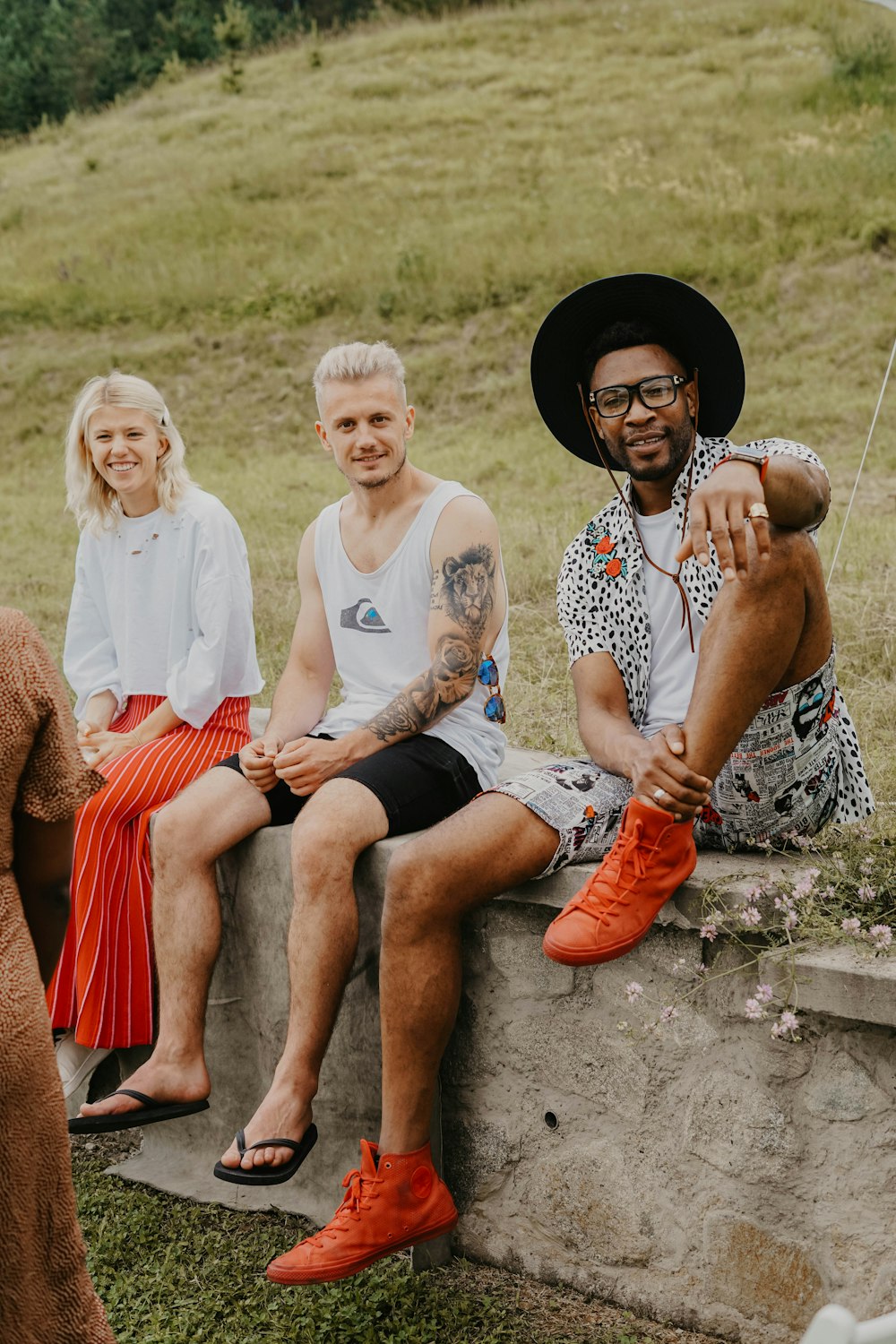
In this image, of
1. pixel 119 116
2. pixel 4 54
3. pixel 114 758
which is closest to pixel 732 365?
pixel 114 758

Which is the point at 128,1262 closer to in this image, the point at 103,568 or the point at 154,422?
the point at 103,568

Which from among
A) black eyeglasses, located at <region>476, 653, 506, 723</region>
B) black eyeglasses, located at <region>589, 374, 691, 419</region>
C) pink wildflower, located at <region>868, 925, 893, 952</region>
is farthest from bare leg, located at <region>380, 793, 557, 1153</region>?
black eyeglasses, located at <region>589, 374, 691, 419</region>

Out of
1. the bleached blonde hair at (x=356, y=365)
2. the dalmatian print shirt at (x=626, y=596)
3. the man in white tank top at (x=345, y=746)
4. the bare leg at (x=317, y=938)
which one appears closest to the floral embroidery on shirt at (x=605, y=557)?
the dalmatian print shirt at (x=626, y=596)

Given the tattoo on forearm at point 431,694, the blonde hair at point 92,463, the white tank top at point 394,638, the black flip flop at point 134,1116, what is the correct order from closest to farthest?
the black flip flop at point 134,1116
the tattoo on forearm at point 431,694
the white tank top at point 394,638
the blonde hair at point 92,463

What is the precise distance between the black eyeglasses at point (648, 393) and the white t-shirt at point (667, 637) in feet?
0.80

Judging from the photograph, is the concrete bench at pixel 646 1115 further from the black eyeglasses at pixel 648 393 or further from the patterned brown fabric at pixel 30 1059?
the patterned brown fabric at pixel 30 1059

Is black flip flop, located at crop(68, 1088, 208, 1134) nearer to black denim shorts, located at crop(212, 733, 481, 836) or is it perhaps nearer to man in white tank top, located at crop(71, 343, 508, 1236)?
man in white tank top, located at crop(71, 343, 508, 1236)

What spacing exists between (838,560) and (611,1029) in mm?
4058

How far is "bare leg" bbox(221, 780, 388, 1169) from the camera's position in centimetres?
279

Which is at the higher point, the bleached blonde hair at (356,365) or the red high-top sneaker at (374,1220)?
the bleached blonde hair at (356,365)

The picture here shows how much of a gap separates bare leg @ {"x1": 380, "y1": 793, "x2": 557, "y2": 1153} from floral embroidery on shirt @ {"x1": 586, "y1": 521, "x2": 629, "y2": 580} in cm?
60

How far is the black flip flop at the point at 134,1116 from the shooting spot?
9.66 feet

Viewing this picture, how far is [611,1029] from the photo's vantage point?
276 cm

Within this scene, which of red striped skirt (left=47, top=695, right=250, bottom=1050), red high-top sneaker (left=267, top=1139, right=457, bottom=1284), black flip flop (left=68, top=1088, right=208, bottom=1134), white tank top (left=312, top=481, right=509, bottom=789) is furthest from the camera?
red striped skirt (left=47, top=695, right=250, bottom=1050)
